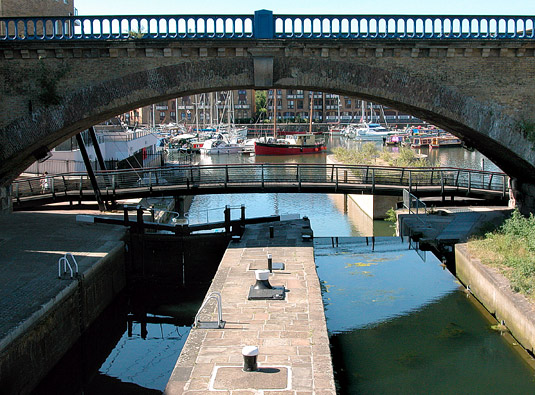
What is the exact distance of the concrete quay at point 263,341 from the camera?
9414mm

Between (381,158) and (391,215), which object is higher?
(381,158)

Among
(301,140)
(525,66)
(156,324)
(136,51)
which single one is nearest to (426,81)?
(525,66)

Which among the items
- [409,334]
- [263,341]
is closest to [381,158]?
[409,334]

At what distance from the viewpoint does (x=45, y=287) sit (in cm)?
1427

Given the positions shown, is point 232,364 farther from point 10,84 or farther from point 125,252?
point 10,84

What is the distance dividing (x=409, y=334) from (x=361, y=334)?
1.13 m

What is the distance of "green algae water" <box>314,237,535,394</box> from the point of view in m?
13.2

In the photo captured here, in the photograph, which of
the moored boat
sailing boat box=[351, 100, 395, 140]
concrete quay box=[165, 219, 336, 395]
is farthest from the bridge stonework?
sailing boat box=[351, 100, 395, 140]

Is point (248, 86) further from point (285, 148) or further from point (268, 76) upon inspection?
point (285, 148)

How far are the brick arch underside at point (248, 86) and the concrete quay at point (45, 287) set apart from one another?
9.25 feet

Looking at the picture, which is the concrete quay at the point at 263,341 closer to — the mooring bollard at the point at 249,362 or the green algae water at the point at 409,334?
the mooring bollard at the point at 249,362

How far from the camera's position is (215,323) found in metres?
11.9

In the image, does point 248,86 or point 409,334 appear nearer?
point 409,334

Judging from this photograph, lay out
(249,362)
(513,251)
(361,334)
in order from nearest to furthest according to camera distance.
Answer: (249,362) < (361,334) < (513,251)
